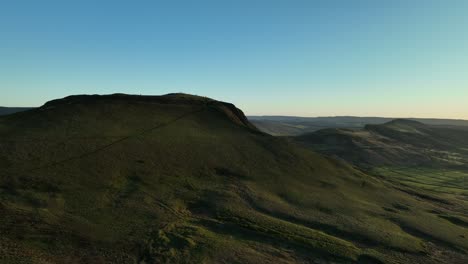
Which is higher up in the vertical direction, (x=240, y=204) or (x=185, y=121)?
(x=185, y=121)

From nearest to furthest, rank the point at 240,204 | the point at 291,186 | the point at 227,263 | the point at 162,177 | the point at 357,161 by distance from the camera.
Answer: the point at 227,263 → the point at 240,204 → the point at 162,177 → the point at 291,186 → the point at 357,161

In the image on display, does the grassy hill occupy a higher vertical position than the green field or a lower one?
higher

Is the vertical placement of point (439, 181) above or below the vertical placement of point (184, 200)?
below

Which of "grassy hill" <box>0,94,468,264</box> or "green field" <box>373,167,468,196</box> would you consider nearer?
"grassy hill" <box>0,94,468,264</box>

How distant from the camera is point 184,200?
1978 inches

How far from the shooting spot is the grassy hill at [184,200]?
37.0 m

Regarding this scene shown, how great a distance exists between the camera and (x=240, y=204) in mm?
51688

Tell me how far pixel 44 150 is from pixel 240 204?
30203 mm

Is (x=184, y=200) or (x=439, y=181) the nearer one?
(x=184, y=200)

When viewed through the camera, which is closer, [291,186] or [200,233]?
[200,233]

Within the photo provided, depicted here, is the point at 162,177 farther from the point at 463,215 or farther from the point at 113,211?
the point at 463,215

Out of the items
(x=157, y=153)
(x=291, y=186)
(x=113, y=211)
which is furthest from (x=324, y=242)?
(x=157, y=153)

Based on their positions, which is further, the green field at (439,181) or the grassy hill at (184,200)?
the green field at (439,181)

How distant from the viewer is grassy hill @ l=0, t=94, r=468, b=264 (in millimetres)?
37031
